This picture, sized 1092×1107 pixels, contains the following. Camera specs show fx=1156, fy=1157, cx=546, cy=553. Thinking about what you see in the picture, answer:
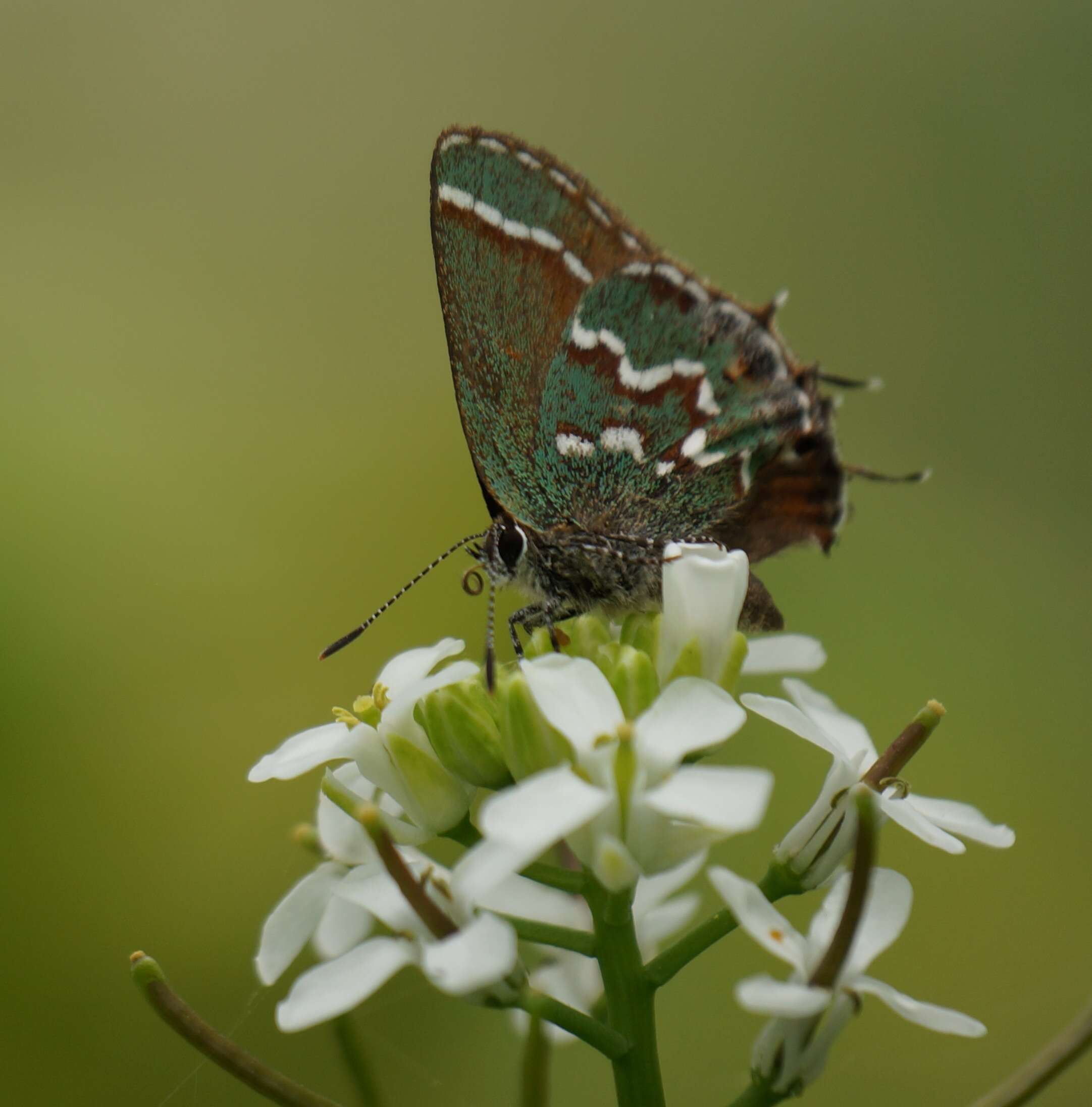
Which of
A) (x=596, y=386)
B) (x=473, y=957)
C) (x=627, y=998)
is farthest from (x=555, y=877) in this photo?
(x=596, y=386)

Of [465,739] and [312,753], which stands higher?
[465,739]

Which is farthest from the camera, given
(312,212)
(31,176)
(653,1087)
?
(312,212)

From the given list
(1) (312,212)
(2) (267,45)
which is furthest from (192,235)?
(2) (267,45)

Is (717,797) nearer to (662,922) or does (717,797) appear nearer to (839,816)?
(839,816)

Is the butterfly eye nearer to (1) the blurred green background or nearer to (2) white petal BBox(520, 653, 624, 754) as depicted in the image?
(2) white petal BBox(520, 653, 624, 754)

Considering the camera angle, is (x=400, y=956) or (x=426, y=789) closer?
(x=400, y=956)

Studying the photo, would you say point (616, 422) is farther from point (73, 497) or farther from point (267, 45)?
point (267, 45)
